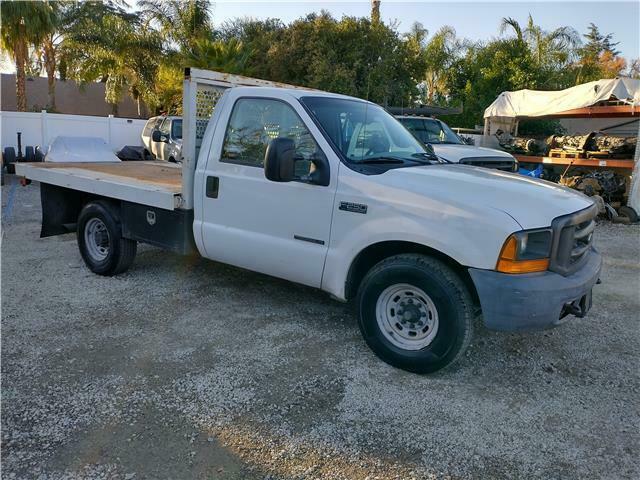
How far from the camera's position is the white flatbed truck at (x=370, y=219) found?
11.4 ft

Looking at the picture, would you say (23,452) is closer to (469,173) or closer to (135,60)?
(469,173)

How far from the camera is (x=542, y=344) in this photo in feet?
14.9

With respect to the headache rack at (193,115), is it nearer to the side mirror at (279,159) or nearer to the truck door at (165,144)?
the side mirror at (279,159)

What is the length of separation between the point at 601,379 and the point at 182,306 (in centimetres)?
367

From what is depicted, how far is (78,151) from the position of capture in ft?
28.0

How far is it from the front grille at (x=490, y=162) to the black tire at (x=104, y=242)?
19.8ft

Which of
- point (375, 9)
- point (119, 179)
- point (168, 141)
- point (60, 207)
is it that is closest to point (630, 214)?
point (119, 179)

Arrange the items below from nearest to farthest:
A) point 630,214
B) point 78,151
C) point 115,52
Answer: point 78,151, point 630,214, point 115,52

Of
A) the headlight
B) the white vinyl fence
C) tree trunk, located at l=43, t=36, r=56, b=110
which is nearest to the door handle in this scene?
the headlight

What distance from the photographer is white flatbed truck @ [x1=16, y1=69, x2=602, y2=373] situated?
11.4 ft

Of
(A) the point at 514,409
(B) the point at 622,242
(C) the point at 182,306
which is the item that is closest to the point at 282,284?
(C) the point at 182,306

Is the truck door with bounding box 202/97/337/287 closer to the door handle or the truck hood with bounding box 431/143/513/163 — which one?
the door handle

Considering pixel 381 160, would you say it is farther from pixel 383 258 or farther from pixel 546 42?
pixel 546 42

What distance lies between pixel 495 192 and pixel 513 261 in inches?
21.4
